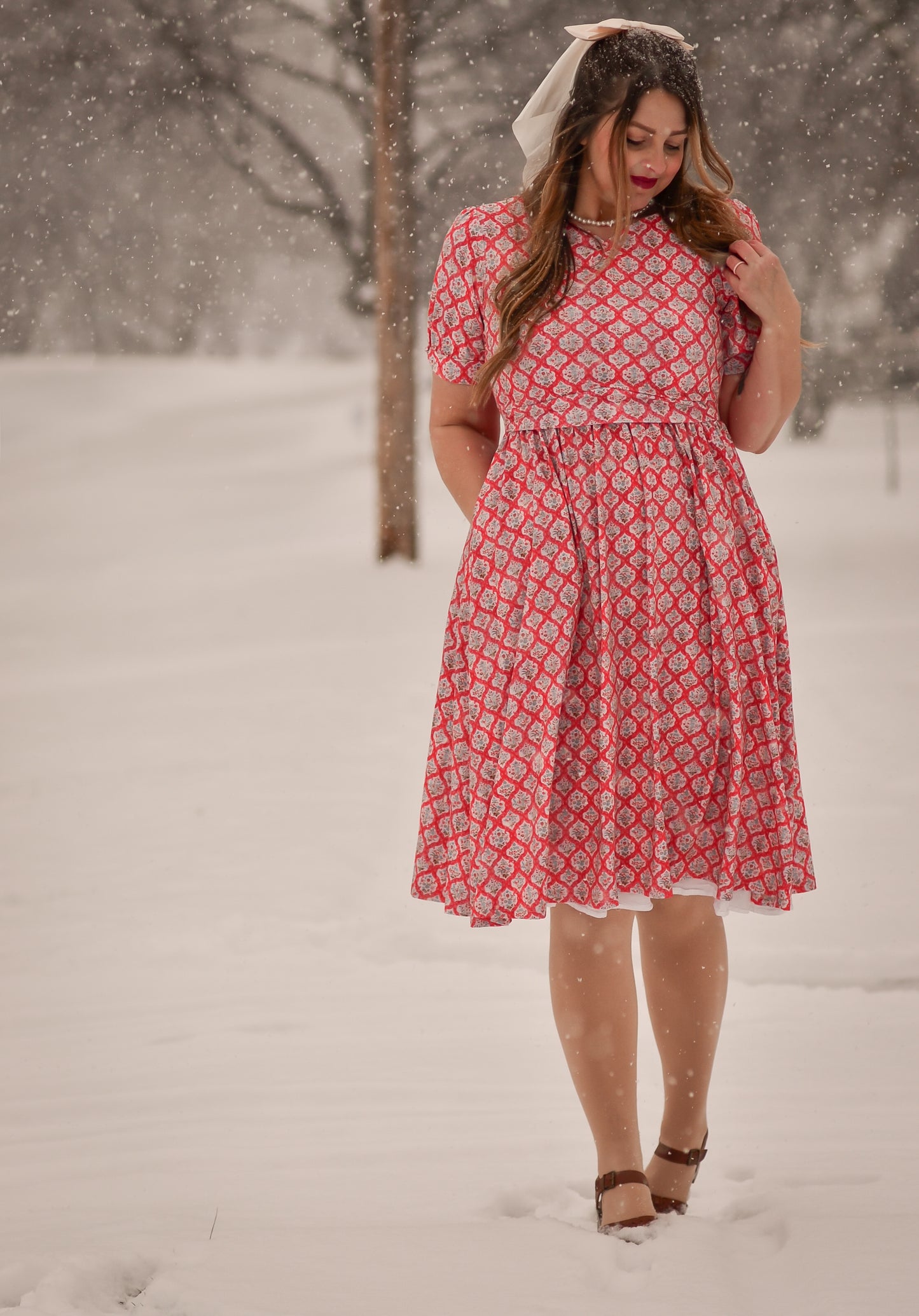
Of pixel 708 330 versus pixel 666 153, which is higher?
pixel 666 153

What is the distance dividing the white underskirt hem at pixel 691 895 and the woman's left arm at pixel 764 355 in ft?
1.83

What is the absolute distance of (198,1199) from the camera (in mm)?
1962

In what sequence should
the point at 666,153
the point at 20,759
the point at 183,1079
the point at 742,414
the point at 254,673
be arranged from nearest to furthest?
the point at 666,153 → the point at 742,414 → the point at 183,1079 → the point at 20,759 → the point at 254,673

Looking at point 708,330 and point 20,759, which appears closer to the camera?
point 708,330

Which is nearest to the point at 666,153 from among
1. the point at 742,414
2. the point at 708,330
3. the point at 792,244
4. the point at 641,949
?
the point at 708,330

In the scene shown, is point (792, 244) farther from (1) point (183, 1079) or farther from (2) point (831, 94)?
(1) point (183, 1079)

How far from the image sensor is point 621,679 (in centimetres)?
168

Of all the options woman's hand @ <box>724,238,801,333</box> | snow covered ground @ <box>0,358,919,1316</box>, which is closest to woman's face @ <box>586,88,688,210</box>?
woman's hand @ <box>724,238,801,333</box>

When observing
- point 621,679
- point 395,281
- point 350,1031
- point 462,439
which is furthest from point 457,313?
point 395,281

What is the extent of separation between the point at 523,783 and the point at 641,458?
1.39ft

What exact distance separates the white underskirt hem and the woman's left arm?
1.83ft

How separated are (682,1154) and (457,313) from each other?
1166 millimetres

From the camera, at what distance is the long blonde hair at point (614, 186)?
1622 mm

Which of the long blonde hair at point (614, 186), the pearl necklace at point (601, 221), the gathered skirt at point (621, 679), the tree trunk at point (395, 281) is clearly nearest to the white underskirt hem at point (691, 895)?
the gathered skirt at point (621, 679)
